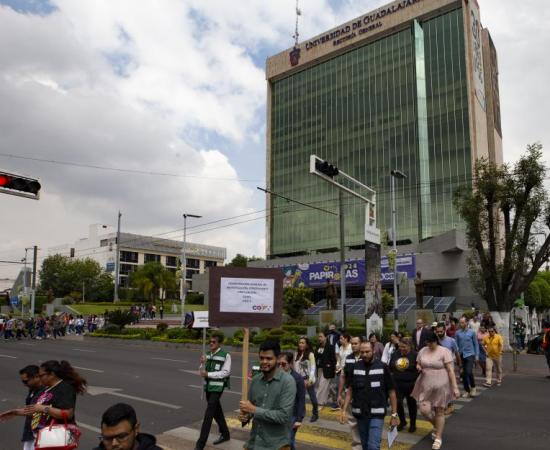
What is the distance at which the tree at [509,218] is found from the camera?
24.7 metres

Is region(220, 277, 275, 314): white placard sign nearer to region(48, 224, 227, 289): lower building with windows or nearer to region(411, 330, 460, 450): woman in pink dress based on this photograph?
region(411, 330, 460, 450): woman in pink dress

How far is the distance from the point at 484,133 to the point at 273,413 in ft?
218

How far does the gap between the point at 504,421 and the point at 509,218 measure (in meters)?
18.8

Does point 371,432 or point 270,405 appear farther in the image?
point 371,432

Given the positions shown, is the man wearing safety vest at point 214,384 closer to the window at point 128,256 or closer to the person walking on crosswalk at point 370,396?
the person walking on crosswalk at point 370,396

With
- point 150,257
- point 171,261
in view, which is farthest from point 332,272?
point 171,261

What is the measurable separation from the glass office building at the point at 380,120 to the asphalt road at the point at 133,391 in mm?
36275

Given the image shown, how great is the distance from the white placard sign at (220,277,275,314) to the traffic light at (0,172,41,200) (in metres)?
6.54

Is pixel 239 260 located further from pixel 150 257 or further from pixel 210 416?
pixel 210 416

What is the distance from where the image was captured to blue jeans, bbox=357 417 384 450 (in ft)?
19.4

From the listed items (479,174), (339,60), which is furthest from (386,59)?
(479,174)

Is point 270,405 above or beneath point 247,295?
beneath

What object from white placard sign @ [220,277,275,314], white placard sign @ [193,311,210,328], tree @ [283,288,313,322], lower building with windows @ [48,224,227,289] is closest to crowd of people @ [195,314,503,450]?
white placard sign @ [220,277,275,314]

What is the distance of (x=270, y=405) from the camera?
4348mm
